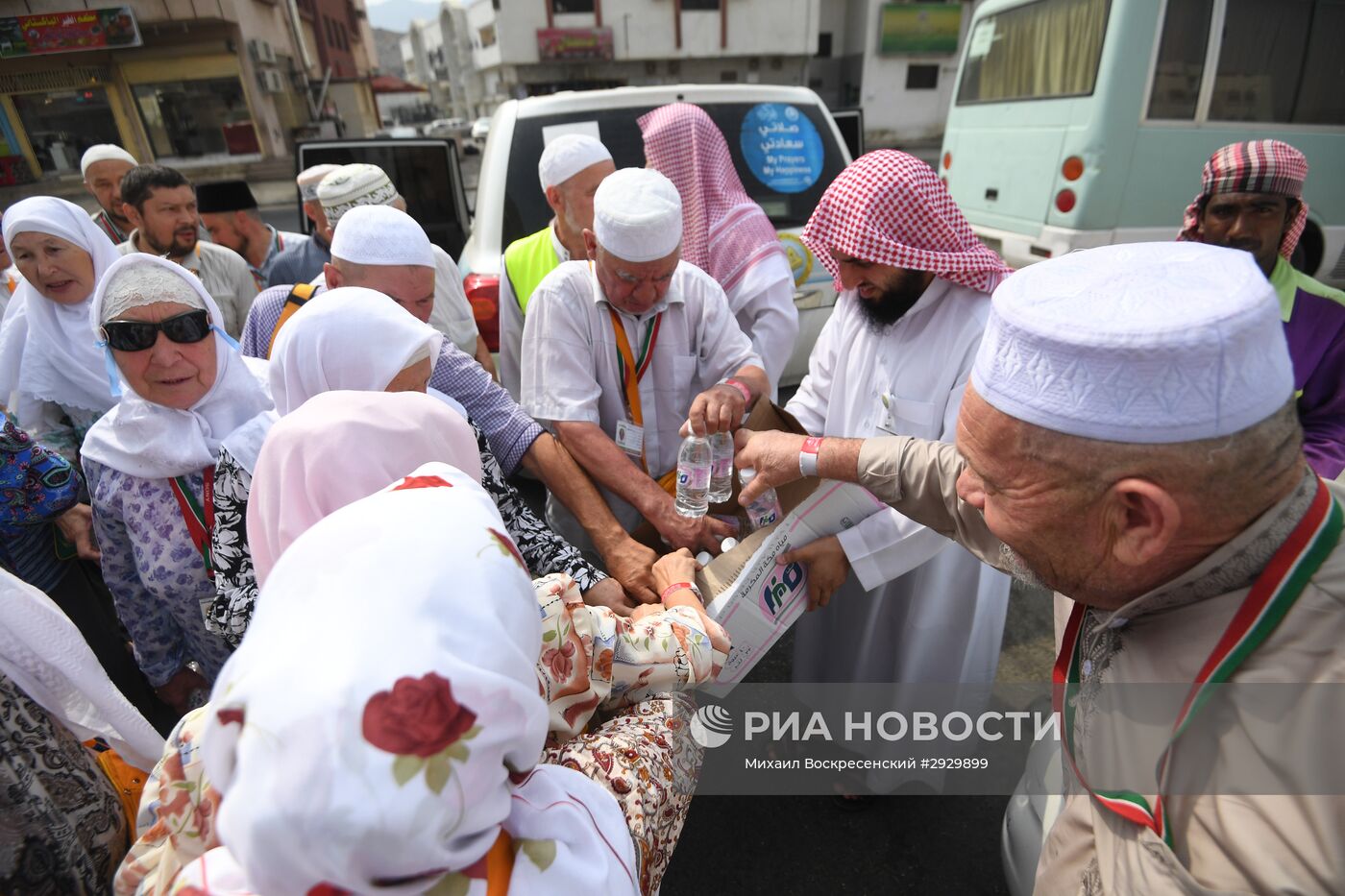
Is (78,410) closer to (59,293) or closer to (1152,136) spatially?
(59,293)

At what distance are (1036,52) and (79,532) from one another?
26.2 feet

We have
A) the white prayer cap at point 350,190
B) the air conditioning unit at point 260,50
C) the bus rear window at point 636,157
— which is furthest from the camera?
the air conditioning unit at point 260,50

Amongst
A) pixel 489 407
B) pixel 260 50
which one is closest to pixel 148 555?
pixel 489 407

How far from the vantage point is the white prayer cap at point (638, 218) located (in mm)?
2098

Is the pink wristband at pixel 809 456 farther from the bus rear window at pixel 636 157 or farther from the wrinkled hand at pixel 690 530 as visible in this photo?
the bus rear window at pixel 636 157

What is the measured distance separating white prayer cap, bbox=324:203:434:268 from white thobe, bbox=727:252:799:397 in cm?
151

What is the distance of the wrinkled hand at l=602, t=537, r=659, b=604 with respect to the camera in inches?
79.8

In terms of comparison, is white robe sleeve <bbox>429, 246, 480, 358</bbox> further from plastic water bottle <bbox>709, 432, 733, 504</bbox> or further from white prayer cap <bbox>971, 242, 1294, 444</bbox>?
white prayer cap <bbox>971, 242, 1294, 444</bbox>

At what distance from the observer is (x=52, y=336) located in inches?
108

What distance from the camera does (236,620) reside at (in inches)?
63.3

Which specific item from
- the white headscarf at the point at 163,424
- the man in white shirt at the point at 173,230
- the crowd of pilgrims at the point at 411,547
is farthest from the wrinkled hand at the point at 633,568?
the man in white shirt at the point at 173,230

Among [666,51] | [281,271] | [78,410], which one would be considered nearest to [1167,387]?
[78,410]

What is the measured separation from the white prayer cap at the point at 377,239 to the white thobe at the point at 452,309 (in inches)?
34.9

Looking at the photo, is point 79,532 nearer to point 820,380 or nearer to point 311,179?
point 820,380
